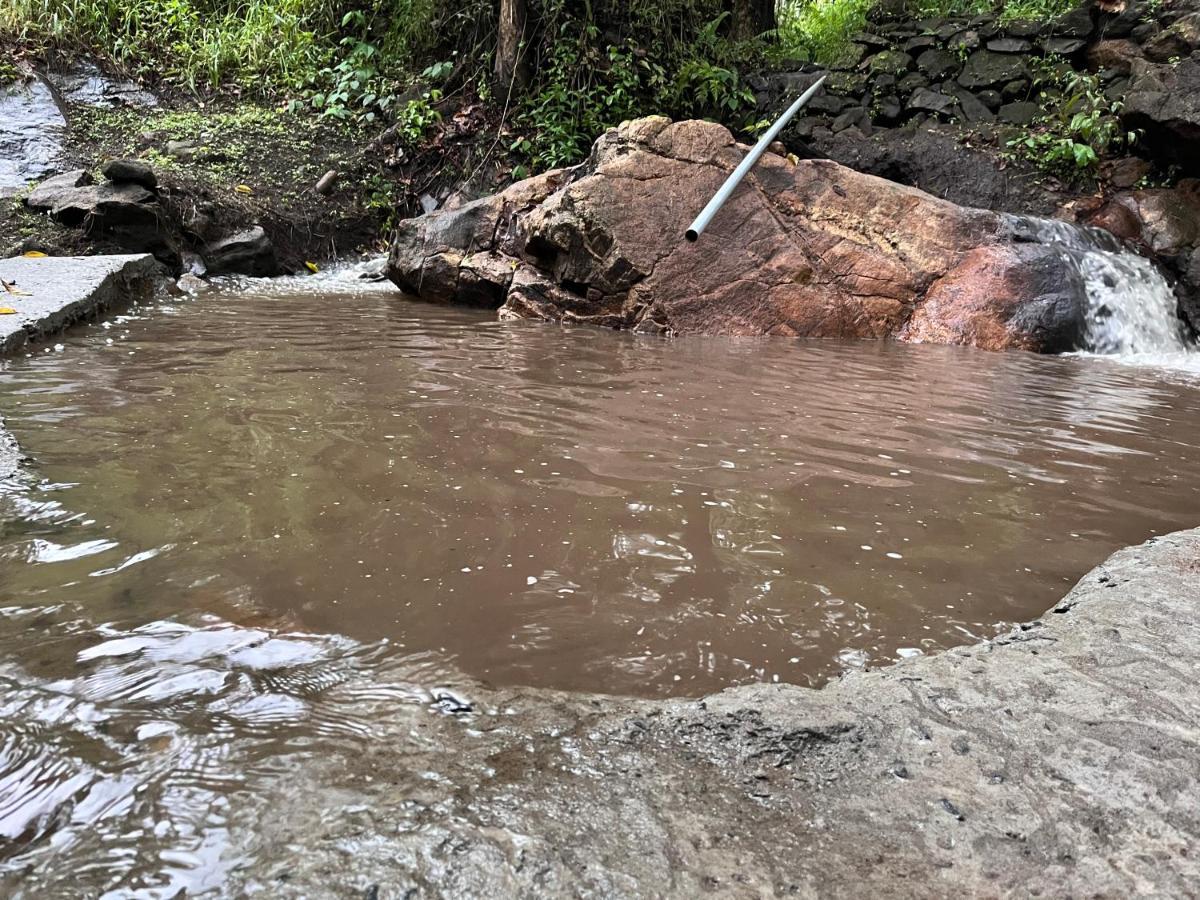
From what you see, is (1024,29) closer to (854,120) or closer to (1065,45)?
(1065,45)

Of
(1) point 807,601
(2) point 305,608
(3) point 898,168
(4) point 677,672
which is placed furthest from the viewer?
(3) point 898,168

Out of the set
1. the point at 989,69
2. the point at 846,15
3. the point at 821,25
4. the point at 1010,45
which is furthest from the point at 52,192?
the point at 1010,45

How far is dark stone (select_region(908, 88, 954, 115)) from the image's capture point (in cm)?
958

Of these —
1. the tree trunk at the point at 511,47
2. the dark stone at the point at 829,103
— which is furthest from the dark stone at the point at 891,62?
the tree trunk at the point at 511,47

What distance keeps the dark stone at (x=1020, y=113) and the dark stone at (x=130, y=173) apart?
30.6 feet

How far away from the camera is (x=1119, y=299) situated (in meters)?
6.67

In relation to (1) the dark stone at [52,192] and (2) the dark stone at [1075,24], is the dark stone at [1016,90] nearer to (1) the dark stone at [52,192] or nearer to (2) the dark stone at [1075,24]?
(2) the dark stone at [1075,24]

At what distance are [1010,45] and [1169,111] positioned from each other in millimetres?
2365

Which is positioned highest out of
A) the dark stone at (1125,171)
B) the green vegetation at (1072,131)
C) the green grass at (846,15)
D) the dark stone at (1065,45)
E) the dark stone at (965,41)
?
the green grass at (846,15)

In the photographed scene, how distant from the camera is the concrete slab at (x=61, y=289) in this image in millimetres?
4230

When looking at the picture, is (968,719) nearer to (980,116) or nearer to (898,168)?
(898,168)

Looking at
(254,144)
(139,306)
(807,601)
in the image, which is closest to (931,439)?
(807,601)

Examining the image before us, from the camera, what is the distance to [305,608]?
1.69 meters

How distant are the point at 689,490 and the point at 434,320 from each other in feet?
13.6
